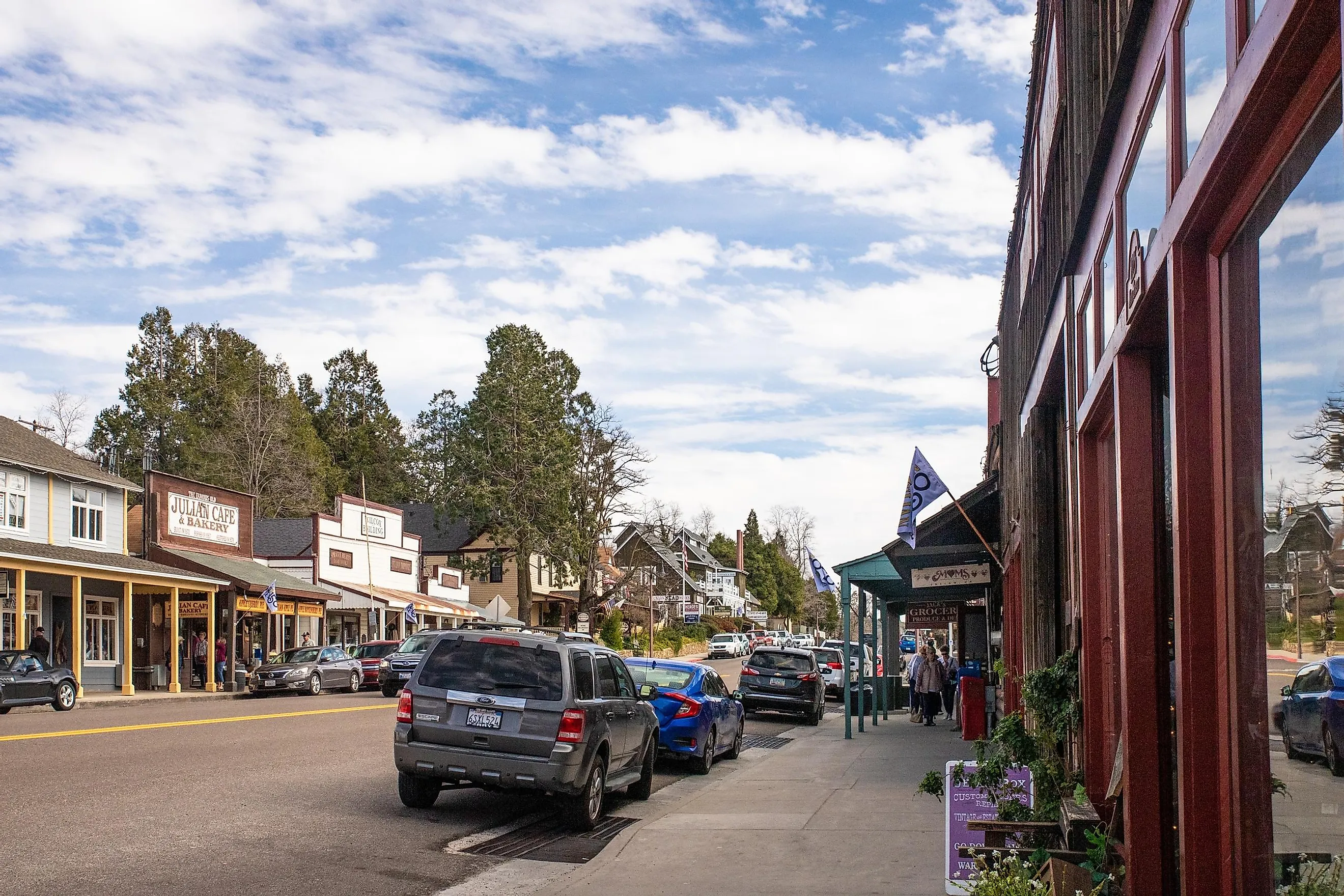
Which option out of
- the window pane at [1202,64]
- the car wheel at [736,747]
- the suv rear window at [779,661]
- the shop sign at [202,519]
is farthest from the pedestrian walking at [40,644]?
the window pane at [1202,64]

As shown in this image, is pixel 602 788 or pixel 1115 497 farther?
pixel 602 788

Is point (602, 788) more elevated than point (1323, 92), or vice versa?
point (1323, 92)

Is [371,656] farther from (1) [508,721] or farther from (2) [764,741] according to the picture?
(1) [508,721]

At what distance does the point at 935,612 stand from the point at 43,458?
2433cm

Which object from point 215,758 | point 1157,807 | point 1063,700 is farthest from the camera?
point 215,758

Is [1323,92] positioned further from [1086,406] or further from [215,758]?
[215,758]

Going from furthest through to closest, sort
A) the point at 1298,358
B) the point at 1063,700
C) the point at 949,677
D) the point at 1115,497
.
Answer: the point at 949,677, the point at 1063,700, the point at 1115,497, the point at 1298,358

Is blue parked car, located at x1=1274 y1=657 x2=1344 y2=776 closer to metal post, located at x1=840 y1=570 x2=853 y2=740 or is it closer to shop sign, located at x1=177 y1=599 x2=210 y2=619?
metal post, located at x1=840 y1=570 x2=853 y2=740

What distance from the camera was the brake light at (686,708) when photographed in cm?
1778

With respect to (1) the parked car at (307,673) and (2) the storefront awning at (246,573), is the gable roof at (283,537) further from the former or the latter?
(1) the parked car at (307,673)

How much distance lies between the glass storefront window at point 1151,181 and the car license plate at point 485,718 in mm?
7910

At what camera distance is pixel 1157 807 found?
545cm

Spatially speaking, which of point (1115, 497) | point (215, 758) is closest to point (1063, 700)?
point (1115, 497)

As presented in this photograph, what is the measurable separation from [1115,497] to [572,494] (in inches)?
2273
